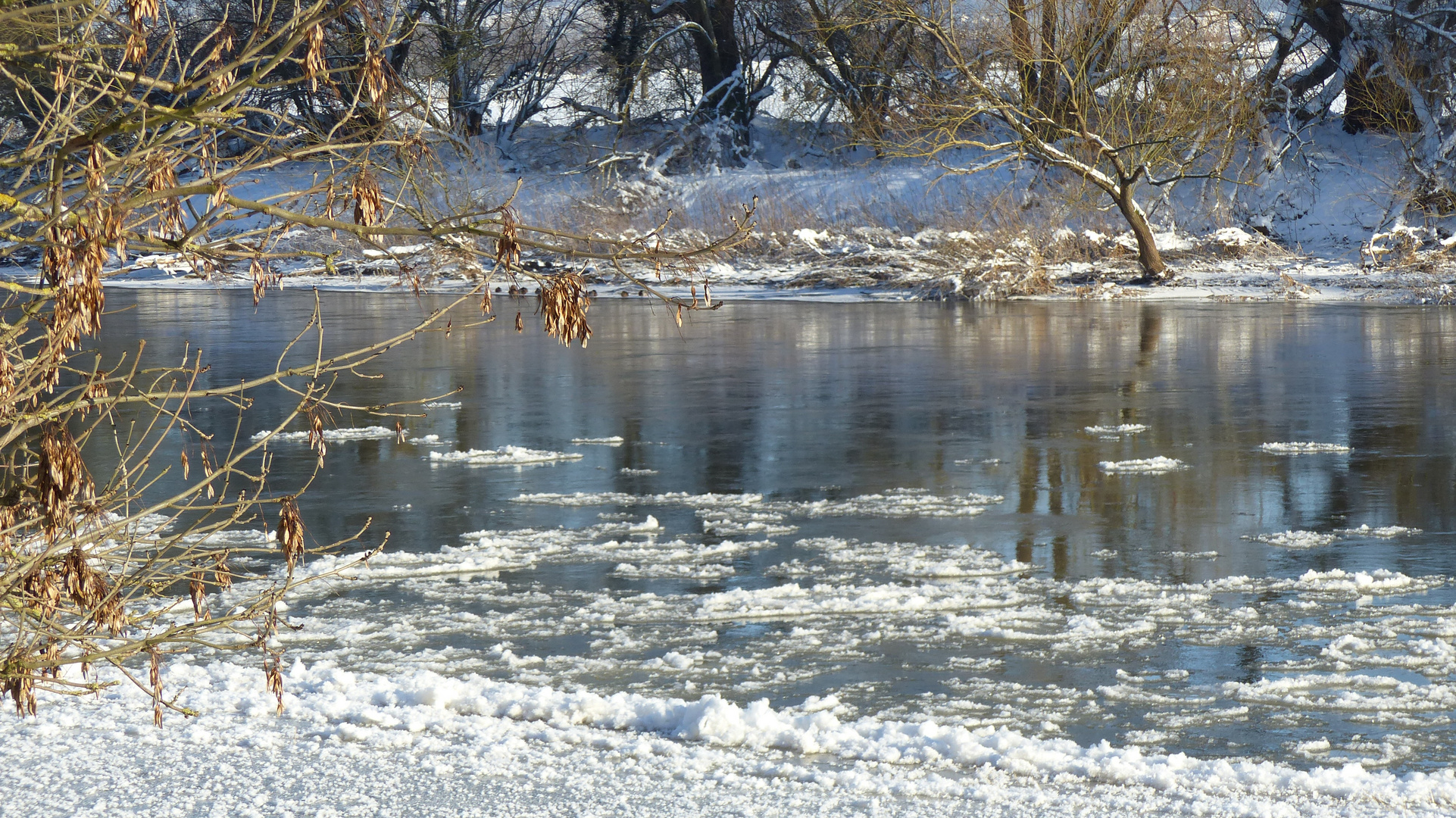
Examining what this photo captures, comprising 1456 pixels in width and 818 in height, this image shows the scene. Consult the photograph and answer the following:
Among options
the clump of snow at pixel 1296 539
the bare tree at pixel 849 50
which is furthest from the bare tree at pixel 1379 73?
the clump of snow at pixel 1296 539

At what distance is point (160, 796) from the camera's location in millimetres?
4395

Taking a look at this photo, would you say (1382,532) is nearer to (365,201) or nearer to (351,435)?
(365,201)

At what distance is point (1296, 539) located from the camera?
7586mm

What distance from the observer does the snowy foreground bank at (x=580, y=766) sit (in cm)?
432

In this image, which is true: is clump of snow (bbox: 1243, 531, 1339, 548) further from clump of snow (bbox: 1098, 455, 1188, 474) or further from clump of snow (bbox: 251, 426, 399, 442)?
clump of snow (bbox: 251, 426, 399, 442)

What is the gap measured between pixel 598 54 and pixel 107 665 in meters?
42.5

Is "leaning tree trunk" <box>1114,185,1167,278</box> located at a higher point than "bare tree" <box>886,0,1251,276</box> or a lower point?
lower

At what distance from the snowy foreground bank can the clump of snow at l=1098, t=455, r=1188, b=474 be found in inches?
189

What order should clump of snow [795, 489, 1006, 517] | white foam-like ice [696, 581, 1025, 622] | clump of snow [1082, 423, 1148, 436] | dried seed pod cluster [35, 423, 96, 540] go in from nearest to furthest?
dried seed pod cluster [35, 423, 96, 540]
white foam-like ice [696, 581, 1025, 622]
clump of snow [795, 489, 1006, 517]
clump of snow [1082, 423, 1148, 436]

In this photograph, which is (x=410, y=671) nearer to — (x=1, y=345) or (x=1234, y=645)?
(x=1, y=345)

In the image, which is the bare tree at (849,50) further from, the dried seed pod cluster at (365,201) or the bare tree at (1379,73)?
the dried seed pod cluster at (365,201)

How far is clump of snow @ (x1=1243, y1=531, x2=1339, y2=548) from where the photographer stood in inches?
294

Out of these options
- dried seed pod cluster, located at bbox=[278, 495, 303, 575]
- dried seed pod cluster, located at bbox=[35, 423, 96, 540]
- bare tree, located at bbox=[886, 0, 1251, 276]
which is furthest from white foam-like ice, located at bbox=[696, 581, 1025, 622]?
bare tree, located at bbox=[886, 0, 1251, 276]

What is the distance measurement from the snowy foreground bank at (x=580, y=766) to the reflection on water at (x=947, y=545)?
37cm
